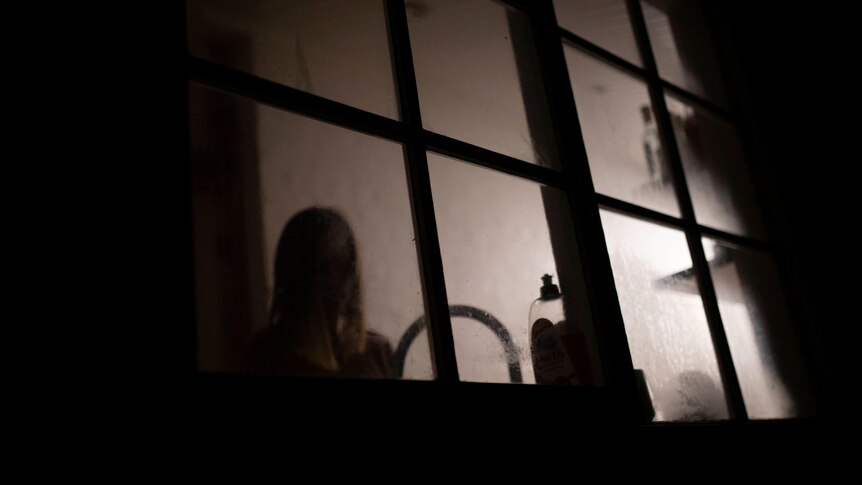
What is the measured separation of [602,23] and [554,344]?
820 mm

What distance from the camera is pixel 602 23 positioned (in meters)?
1.49

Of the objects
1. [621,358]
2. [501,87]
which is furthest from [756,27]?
[621,358]

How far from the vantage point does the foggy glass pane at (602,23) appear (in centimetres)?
141

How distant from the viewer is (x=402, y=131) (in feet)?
3.18

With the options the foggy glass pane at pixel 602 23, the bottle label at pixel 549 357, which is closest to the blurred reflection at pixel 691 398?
the bottle label at pixel 549 357

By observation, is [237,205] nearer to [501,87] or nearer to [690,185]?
[501,87]

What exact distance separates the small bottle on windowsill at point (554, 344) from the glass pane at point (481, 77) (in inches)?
10.1

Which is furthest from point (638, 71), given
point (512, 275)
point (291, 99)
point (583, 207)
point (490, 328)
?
point (291, 99)

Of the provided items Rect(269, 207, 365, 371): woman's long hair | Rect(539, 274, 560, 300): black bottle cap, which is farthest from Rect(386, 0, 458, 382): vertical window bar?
Rect(539, 274, 560, 300): black bottle cap

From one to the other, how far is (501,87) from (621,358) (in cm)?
52

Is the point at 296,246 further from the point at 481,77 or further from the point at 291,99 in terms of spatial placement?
the point at 481,77

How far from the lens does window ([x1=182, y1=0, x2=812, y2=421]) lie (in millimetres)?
787

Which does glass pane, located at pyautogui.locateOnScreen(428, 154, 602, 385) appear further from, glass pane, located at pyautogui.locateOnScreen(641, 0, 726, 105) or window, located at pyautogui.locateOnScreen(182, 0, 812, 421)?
glass pane, located at pyautogui.locateOnScreen(641, 0, 726, 105)

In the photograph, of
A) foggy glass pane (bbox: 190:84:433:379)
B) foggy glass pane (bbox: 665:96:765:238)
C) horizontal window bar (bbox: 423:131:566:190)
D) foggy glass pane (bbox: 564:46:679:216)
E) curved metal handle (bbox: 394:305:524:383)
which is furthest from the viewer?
foggy glass pane (bbox: 665:96:765:238)
